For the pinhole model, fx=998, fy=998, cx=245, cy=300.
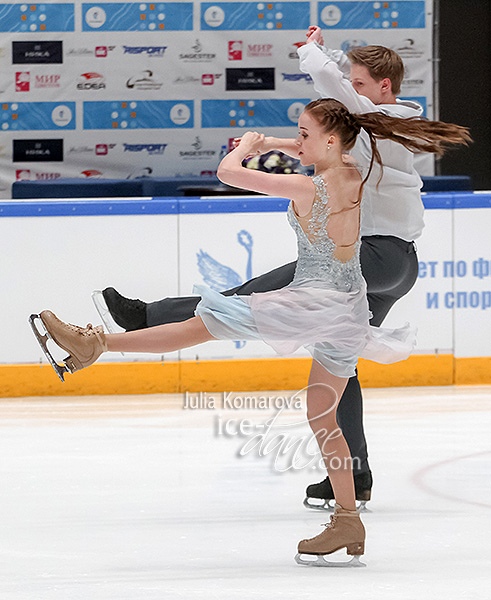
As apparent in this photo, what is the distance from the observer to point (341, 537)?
272cm

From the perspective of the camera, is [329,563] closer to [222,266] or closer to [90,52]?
[222,266]

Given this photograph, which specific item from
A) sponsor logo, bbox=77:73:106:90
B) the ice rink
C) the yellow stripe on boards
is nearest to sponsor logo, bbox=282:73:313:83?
sponsor logo, bbox=77:73:106:90

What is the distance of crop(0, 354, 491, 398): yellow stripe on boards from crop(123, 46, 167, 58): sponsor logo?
235cm

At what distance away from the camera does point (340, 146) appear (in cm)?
274

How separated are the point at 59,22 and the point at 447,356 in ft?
11.2

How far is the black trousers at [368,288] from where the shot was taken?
10.0 ft

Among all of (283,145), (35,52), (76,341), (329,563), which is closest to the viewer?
(76,341)

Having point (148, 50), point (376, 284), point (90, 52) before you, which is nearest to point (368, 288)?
point (376, 284)

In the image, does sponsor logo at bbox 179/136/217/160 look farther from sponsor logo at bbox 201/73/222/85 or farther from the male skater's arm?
the male skater's arm

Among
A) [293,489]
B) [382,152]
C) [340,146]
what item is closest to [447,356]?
[293,489]

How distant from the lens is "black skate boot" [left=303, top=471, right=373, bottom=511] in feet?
10.9

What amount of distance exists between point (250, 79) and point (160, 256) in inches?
74.2

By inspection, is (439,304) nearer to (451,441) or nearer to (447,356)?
(447,356)

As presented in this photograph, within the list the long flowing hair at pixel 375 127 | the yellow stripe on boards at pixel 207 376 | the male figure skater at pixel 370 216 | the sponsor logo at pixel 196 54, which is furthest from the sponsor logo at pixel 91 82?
the long flowing hair at pixel 375 127
